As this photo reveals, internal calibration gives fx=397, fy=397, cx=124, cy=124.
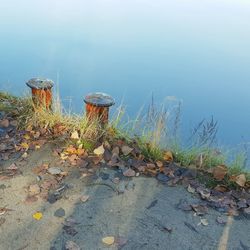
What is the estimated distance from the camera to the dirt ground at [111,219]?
3127 mm

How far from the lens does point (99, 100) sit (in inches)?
176

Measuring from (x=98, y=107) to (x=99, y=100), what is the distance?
101 millimetres

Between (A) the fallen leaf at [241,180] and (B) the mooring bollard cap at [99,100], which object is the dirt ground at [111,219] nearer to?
(A) the fallen leaf at [241,180]

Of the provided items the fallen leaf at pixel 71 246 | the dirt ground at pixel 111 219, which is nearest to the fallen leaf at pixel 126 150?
the dirt ground at pixel 111 219

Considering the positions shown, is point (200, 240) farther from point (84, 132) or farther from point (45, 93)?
point (45, 93)

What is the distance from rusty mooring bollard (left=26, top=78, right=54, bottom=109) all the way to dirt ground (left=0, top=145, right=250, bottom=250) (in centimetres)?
104

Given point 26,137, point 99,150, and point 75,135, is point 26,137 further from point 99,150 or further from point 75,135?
point 99,150

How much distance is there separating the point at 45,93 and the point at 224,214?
2.48 m

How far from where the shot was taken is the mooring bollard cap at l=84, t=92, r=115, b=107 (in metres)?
4.39

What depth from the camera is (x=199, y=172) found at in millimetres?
4156

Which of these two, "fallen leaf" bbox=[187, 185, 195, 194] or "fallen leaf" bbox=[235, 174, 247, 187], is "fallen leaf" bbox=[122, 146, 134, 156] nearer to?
"fallen leaf" bbox=[187, 185, 195, 194]

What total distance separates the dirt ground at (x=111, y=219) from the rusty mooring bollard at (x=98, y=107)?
0.79 meters

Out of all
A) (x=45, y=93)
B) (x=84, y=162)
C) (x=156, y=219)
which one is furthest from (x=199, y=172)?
(x=45, y=93)

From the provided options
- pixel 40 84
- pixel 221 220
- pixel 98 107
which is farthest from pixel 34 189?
pixel 221 220
